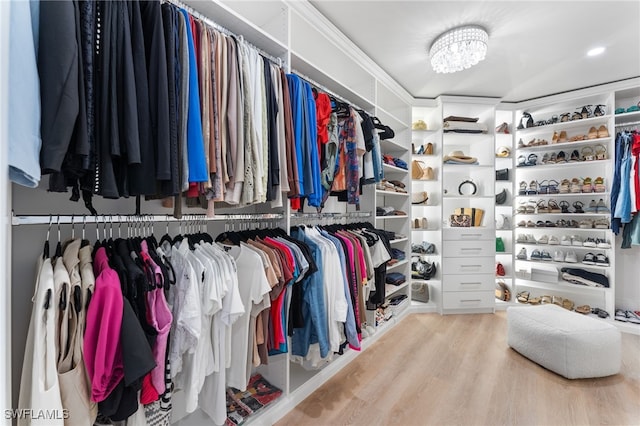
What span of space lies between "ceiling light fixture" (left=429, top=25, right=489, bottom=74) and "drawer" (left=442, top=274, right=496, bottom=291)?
7.59ft

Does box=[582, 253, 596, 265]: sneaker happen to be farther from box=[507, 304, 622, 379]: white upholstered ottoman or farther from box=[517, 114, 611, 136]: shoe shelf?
box=[517, 114, 611, 136]: shoe shelf

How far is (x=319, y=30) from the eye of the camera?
208 cm

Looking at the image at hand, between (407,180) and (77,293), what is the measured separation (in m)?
3.19

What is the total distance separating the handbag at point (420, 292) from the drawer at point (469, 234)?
0.68m

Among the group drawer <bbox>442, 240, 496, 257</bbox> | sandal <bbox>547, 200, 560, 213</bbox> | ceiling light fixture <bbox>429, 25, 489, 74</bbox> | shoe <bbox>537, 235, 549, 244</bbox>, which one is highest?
ceiling light fixture <bbox>429, 25, 489, 74</bbox>

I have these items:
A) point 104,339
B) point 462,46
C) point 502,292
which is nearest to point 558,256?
point 502,292

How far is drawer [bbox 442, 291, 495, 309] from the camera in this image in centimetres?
336

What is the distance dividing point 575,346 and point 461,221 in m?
1.69

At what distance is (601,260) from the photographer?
3.08m

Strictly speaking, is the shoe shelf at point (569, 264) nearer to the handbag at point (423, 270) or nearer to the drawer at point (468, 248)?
the drawer at point (468, 248)

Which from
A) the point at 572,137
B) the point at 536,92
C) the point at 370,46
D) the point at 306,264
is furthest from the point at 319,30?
the point at 572,137

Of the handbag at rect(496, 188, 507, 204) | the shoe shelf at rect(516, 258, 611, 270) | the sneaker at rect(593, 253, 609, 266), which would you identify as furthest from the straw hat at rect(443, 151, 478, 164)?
the sneaker at rect(593, 253, 609, 266)

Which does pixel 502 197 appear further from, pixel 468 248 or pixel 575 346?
pixel 575 346

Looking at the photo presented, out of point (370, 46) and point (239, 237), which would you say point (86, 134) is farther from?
point (370, 46)
